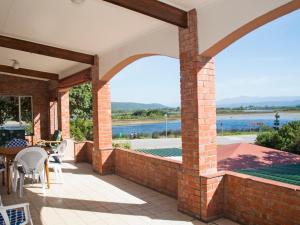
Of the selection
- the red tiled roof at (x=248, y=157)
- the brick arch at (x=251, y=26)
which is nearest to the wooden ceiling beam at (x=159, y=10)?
the brick arch at (x=251, y=26)

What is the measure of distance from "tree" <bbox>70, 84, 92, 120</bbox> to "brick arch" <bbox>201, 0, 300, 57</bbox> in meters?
15.5

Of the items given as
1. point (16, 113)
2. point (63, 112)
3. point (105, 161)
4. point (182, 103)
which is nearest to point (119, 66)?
point (105, 161)

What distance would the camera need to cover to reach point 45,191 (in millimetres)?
5801

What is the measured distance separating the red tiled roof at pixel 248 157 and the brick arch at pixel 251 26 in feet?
9.13

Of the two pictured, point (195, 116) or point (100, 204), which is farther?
point (100, 204)

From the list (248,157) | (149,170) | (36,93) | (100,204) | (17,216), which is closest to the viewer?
(17,216)

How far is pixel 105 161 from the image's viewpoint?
7227 mm

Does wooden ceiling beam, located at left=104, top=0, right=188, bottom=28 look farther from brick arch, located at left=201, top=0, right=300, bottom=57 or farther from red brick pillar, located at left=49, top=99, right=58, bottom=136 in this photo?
red brick pillar, located at left=49, top=99, right=58, bottom=136

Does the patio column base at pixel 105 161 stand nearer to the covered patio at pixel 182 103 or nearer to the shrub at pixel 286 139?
the covered patio at pixel 182 103

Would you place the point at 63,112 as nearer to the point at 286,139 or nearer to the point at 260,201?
the point at 260,201

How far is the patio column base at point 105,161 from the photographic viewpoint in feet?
23.6

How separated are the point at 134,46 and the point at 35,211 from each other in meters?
3.39

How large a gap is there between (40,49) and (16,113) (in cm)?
612

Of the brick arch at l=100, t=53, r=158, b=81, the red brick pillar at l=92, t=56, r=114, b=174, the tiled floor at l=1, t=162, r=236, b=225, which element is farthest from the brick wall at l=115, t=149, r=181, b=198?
the brick arch at l=100, t=53, r=158, b=81
